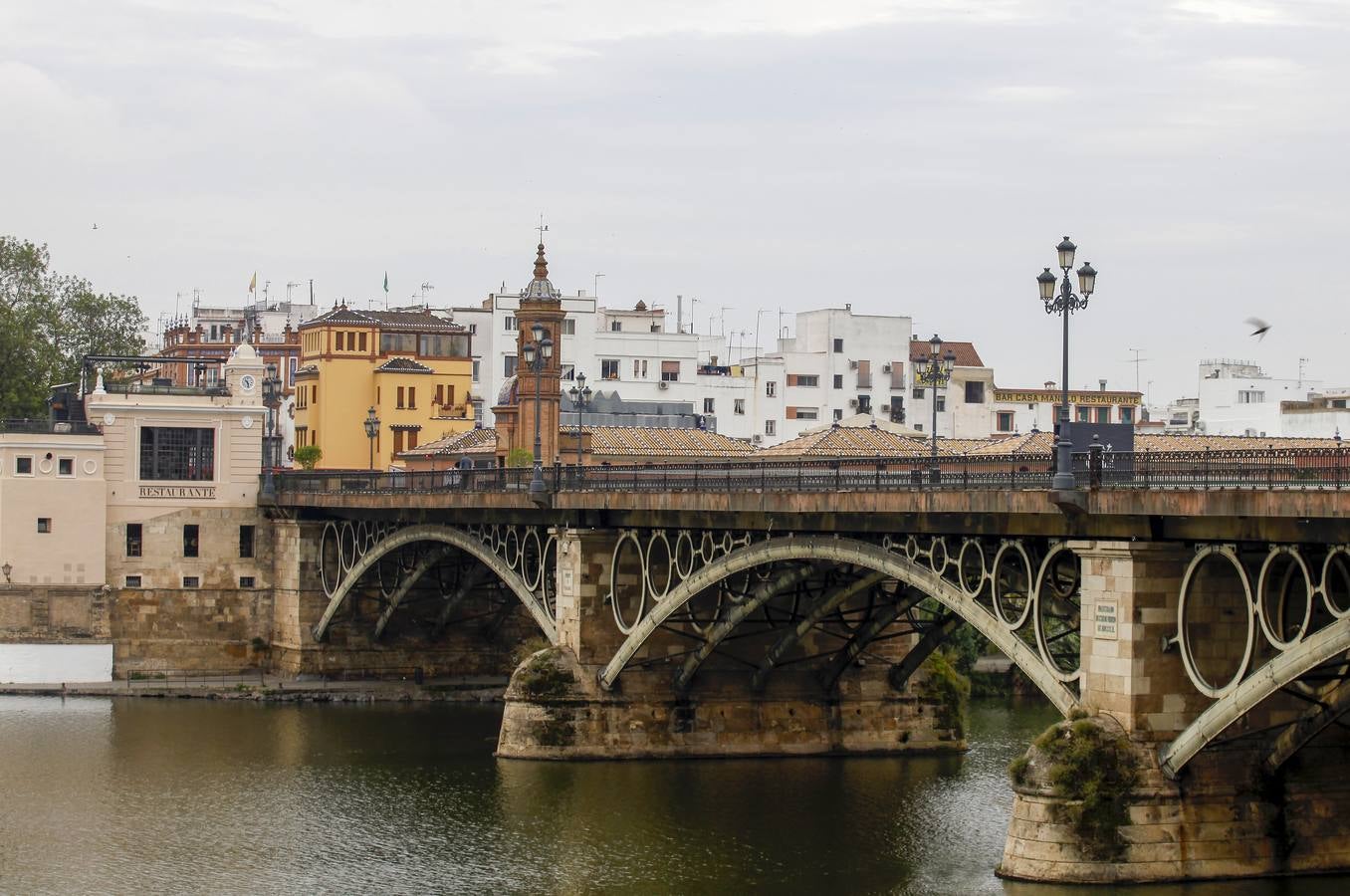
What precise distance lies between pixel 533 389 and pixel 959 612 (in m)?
61.2

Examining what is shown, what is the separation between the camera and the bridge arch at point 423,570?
65.6 meters

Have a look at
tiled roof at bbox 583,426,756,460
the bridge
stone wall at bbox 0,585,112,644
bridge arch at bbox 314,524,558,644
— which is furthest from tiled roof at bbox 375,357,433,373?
the bridge

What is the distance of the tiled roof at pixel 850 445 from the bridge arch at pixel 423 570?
57.5 feet

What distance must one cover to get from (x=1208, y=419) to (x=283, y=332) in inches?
2744

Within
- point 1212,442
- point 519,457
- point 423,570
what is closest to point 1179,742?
point 423,570

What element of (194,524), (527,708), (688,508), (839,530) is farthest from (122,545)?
(839,530)

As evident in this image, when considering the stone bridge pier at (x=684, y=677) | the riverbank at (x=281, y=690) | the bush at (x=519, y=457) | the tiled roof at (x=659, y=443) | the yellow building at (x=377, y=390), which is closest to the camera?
the stone bridge pier at (x=684, y=677)

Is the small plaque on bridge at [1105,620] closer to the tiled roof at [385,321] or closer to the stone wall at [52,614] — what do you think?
the stone wall at [52,614]

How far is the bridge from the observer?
38281 millimetres

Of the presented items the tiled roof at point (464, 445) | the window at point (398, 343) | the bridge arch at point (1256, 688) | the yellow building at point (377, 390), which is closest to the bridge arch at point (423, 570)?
the tiled roof at point (464, 445)

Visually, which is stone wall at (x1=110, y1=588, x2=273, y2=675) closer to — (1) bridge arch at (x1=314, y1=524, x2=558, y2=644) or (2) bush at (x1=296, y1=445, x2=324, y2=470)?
(1) bridge arch at (x1=314, y1=524, x2=558, y2=644)

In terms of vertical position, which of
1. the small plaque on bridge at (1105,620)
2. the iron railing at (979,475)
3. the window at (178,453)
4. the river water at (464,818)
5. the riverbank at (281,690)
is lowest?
the river water at (464,818)

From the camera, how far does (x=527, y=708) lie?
203 feet

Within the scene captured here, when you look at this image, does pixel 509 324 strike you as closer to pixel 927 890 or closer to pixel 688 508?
pixel 688 508
